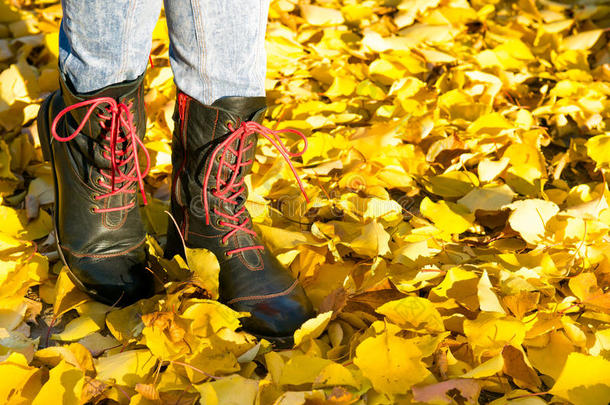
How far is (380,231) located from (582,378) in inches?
17.1

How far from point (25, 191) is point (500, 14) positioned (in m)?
1.69

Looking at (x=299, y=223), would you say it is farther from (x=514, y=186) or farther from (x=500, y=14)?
(x=500, y=14)

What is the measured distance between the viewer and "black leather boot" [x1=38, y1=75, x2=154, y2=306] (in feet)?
3.49

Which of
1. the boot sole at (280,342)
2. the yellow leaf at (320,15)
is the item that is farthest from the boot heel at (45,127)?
the yellow leaf at (320,15)

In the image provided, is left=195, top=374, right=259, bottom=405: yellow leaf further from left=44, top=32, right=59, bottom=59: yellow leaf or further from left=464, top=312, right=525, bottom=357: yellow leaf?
left=44, top=32, right=59, bottom=59: yellow leaf

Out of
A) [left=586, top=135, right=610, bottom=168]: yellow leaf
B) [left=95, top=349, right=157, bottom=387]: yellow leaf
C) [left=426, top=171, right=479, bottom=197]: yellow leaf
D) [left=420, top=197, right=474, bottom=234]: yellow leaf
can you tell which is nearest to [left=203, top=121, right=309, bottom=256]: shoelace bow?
[left=95, top=349, right=157, bottom=387]: yellow leaf

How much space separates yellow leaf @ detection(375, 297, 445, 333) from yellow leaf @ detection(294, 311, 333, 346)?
3.5 inches

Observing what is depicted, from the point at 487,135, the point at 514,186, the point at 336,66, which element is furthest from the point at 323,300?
the point at 336,66

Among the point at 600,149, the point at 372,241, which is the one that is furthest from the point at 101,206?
the point at 600,149

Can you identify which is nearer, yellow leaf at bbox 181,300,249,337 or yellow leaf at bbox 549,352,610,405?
yellow leaf at bbox 549,352,610,405

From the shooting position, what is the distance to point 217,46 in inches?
38.0

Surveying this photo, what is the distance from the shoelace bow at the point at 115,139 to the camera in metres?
1.01

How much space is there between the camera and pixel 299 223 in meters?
1.34

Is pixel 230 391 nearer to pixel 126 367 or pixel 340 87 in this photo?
pixel 126 367
